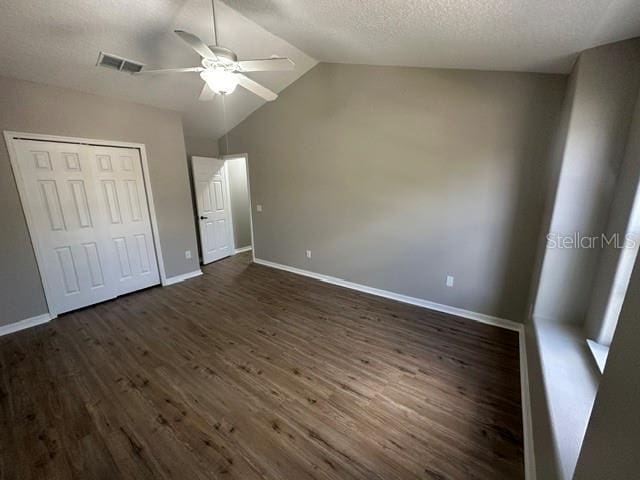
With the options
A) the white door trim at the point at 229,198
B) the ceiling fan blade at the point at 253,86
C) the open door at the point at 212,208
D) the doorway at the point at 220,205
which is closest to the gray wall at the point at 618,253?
the ceiling fan blade at the point at 253,86

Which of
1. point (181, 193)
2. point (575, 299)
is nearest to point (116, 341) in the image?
point (181, 193)

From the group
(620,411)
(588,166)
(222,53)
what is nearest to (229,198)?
(222,53)

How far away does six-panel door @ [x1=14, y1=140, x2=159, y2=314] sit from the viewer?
277 cm

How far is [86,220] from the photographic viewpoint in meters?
3.11

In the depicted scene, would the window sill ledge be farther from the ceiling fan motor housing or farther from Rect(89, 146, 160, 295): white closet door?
Rect(89, 146, 160, 295): white closet door

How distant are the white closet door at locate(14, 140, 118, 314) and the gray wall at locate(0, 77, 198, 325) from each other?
4.5 inches

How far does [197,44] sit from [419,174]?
7.70 feet

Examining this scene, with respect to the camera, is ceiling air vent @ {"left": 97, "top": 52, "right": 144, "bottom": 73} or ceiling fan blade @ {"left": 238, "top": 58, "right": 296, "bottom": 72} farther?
ceiling air vent @ {"left": 97, "top": 52, "right": 144, "bottom": 73}

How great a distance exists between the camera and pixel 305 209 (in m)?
3.98

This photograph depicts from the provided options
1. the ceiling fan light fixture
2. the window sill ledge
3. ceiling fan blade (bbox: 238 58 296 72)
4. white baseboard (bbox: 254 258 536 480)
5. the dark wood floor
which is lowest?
the dark wood floor

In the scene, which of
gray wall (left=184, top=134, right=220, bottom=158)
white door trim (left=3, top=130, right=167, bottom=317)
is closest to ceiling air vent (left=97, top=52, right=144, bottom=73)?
white door trim (left=3, top=130, right=167, bottom=317)

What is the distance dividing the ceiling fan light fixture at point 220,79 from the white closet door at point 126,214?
2273mm

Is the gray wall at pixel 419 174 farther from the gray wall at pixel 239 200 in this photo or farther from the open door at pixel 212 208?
the gray wall at pixel 239 200

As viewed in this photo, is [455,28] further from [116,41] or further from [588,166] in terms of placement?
[116,41]
